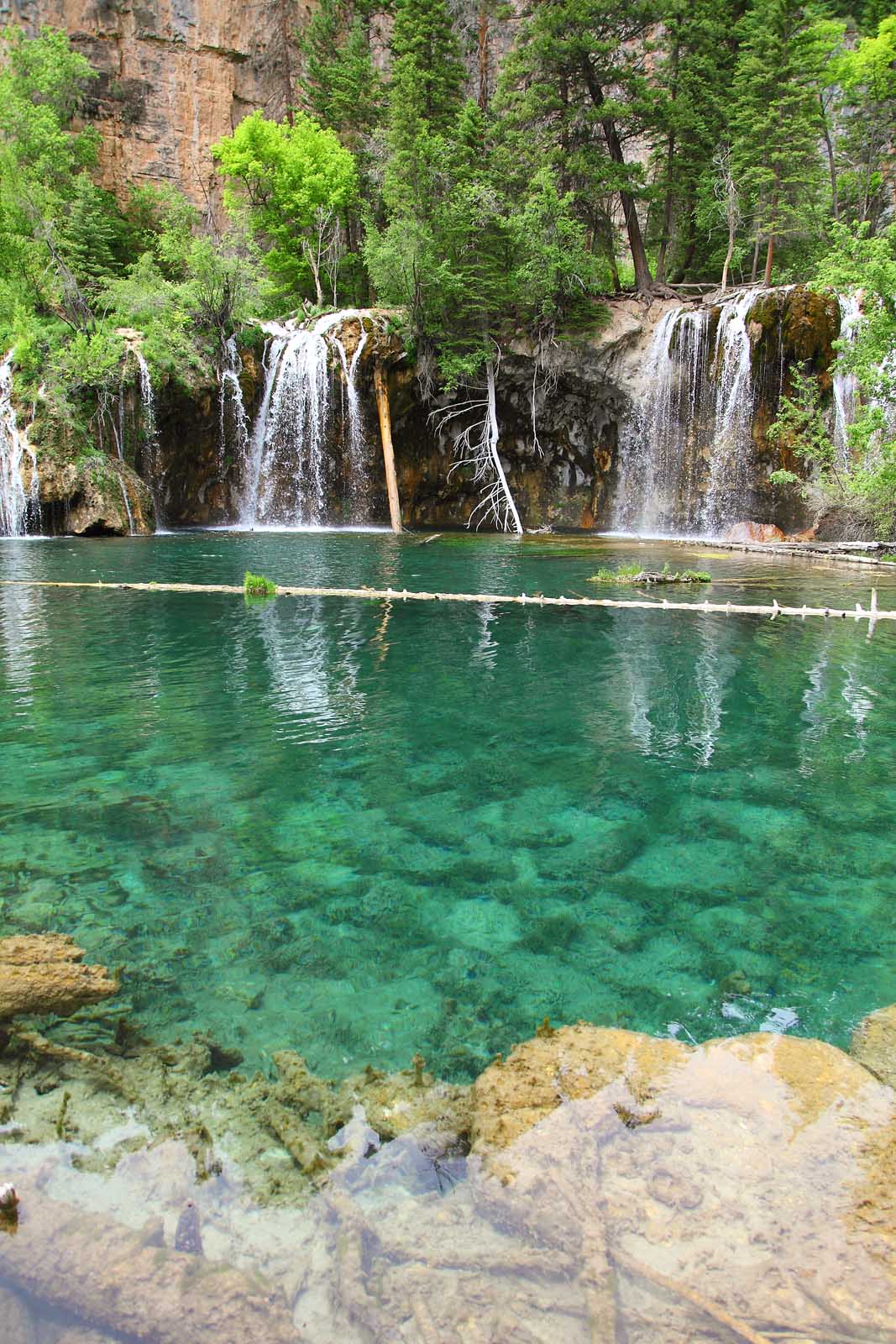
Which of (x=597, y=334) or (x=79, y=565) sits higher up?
(x=597, y=334)

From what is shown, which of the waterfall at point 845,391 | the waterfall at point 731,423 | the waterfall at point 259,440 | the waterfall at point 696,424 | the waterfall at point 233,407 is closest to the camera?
the waterfall at point 845,391

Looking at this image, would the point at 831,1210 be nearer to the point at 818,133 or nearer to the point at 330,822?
the point at 330,822

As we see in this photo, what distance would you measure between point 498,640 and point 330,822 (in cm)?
554

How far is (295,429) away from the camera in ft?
90.0

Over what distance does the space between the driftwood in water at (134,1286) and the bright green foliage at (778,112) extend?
30303 mm

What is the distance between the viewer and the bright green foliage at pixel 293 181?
3141 centimetres

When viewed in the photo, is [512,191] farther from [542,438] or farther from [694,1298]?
[694,1298]

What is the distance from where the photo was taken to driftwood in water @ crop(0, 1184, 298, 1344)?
1855mm

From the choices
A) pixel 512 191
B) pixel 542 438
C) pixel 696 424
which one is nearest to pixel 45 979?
pixel 696 424

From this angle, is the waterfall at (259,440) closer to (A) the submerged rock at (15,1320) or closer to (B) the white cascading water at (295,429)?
(B) the white cascading water at (295,429)

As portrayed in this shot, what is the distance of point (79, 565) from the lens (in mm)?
16578

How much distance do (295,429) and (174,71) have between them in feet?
93.1

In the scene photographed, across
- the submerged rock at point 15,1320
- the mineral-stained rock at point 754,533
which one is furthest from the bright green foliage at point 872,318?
the submerged rock at point 15,1320

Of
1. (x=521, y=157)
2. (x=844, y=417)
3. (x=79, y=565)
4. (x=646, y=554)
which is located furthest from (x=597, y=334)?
(x=79, y=565)
